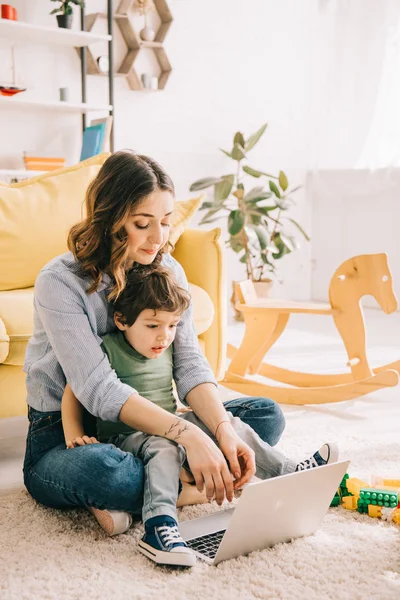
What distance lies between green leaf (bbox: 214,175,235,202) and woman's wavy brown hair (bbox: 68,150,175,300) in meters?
2.66

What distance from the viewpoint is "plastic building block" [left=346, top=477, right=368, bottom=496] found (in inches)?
60.6

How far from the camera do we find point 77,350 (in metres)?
1.40

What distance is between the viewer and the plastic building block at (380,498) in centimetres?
149

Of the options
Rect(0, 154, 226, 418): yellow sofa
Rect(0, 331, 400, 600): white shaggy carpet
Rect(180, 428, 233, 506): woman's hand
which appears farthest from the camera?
Rect(0, 154, 226, 418): yellow sofa

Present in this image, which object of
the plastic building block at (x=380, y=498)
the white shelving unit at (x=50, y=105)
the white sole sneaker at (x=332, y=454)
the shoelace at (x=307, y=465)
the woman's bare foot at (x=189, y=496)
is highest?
the white shelving unit at (x=50, y=105)

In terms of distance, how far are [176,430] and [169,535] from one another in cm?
18

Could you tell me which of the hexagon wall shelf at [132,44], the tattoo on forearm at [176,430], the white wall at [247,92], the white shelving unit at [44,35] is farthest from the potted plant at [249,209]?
the tattoo on forearm at [176,430]

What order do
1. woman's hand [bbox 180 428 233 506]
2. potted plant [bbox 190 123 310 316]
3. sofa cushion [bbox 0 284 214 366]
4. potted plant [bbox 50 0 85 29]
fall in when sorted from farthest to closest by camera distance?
potted plant [bbox 190 123 310 316] → potted plant [bbox 50 0 85 29] → sofa cushion [bbox 0 284 214 366] → woman's hand [bbox 180 428 233 506]

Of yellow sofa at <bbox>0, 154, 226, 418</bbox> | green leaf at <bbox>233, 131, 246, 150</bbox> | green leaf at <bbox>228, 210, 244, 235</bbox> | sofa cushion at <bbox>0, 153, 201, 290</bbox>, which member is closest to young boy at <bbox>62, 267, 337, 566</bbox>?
yellow sofa at <bbox>0, 154, 226, 418</bbox>

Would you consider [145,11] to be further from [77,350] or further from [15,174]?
[77,350]

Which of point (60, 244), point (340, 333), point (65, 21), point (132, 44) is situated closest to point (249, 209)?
point (132, 44)

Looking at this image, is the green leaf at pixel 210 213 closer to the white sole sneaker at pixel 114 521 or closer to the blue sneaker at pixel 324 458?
the blue sneaker at pixel 324 458

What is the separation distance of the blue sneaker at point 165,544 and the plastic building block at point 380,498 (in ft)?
1.40

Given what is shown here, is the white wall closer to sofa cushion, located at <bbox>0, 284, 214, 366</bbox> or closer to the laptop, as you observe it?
sofa cushion, located at <bbox>0, 284, 214, 366</bbox>
